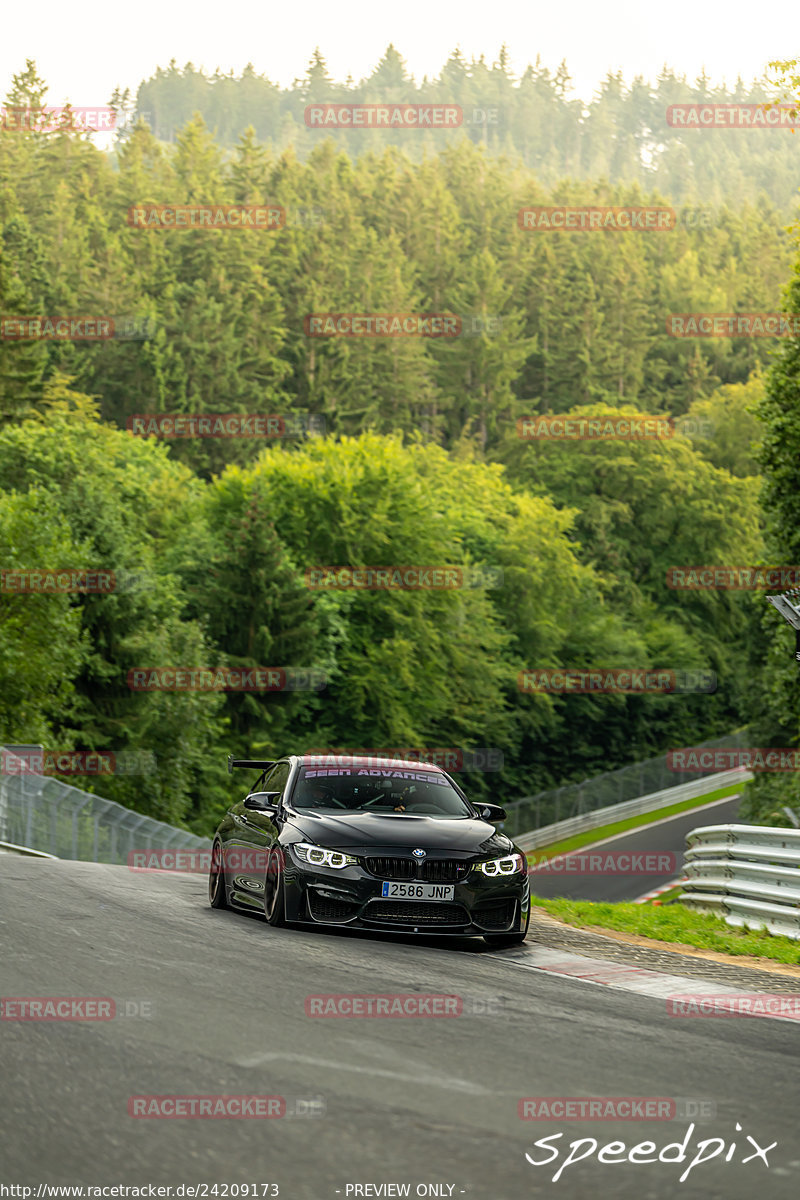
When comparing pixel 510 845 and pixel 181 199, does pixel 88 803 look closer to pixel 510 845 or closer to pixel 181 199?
pixel 510 845

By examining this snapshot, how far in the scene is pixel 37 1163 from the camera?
17.2 feet

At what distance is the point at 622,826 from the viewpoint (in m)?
62.0

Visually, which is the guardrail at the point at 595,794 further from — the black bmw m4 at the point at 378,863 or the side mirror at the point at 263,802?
the black bmw m4 at the point at 378,863

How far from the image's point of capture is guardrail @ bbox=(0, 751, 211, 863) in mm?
24469

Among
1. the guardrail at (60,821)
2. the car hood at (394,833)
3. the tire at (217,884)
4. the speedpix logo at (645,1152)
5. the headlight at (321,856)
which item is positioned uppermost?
the speedpix logo at (645,1152)

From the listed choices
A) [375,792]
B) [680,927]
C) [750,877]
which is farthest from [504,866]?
[750,877]

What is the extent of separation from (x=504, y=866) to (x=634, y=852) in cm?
4325

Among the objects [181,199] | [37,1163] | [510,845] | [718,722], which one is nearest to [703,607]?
[718,722]

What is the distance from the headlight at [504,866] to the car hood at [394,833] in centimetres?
9

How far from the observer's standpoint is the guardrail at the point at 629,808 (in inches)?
2329

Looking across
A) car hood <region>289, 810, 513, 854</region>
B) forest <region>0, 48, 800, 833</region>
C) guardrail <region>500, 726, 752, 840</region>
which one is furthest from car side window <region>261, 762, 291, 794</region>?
guardrail <region>500, 726, 752, 840</region>

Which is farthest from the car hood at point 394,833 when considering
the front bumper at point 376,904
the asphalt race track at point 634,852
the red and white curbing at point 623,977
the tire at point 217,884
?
the asphalt race track at point 634,852

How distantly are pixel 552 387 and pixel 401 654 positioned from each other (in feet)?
198

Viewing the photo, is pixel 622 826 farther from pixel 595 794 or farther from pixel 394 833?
pixel 394 833
